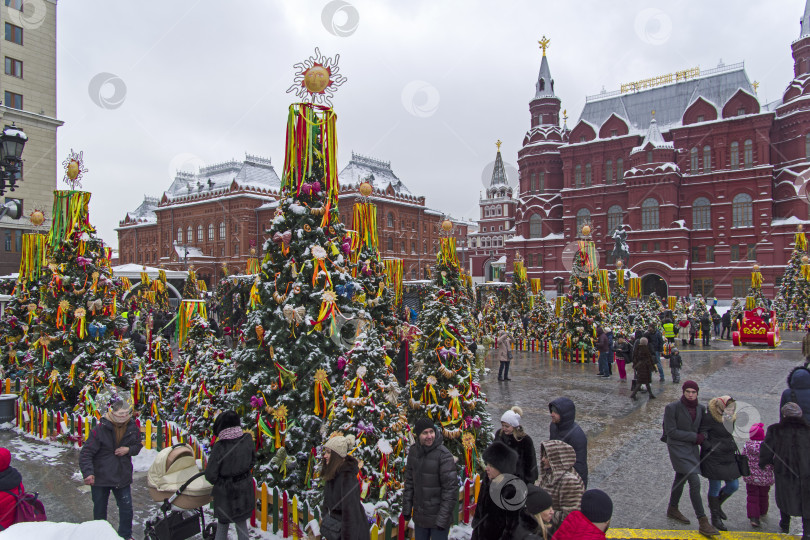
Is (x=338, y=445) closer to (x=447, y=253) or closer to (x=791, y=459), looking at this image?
(x=791, y=459)

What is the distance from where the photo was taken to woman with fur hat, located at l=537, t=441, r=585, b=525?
3604 millimetres

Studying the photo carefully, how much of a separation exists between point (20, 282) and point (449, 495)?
12.1 m

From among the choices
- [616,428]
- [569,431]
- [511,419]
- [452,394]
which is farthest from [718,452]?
[616,428]

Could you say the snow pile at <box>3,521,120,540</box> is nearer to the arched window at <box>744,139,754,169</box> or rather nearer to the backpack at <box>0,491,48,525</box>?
the backpack at <box>0,491,48,525</box>

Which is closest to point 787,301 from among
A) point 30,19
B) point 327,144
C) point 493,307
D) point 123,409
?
point 493,307

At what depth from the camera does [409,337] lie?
1180cm

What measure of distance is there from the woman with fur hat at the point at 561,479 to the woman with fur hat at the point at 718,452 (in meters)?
2.23

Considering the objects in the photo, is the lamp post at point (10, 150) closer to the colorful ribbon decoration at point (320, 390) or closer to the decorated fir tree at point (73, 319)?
the decorated fir tree at point (73, 319)

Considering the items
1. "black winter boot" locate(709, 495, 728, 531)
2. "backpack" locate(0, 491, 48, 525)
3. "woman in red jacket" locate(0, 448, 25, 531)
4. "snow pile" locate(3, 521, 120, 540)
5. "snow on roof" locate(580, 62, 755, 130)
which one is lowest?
"black winter boot" locate(709, 495, 728, 531)

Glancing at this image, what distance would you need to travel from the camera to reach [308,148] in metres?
6.55

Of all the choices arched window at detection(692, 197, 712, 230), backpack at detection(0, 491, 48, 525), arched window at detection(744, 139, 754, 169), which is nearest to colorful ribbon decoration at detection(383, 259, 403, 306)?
backpack at detection(0, 491, 48, 525)

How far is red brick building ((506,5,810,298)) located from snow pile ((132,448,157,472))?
1571 inches

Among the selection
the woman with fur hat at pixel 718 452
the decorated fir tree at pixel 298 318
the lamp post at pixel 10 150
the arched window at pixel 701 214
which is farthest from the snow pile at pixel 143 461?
the arched window at pixel 701 214

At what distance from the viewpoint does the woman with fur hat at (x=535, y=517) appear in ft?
9.92
